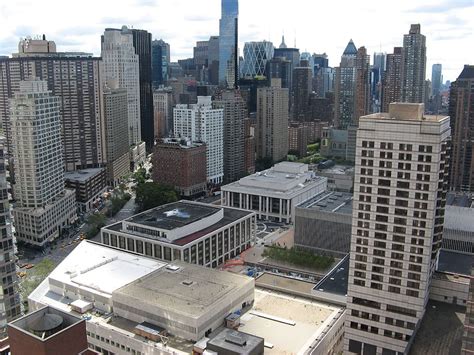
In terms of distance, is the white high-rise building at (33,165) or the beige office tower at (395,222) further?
the white high-rise building at (33,165)

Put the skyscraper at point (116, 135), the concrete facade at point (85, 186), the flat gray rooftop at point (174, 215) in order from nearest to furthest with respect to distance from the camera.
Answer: the flat gray rooftop at point (174, 215), the concrete facade at point (85, 186), the skyscraper at point (116, 135)

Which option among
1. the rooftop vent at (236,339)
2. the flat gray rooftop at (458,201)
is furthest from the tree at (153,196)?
the rooftop vent at (236,339)

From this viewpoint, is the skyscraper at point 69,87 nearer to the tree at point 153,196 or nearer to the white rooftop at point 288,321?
the tree at point 153,196

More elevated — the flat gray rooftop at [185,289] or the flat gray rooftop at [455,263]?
the flat gray rooftop at [185,289]

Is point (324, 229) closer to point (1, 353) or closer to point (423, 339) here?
point (423, 339)

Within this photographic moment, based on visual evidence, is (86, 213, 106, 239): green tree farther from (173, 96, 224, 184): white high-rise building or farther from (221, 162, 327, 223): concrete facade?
(173, 96, 224, 184): white high-rise building

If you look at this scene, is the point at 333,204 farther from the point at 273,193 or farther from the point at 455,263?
the point at 455,263
